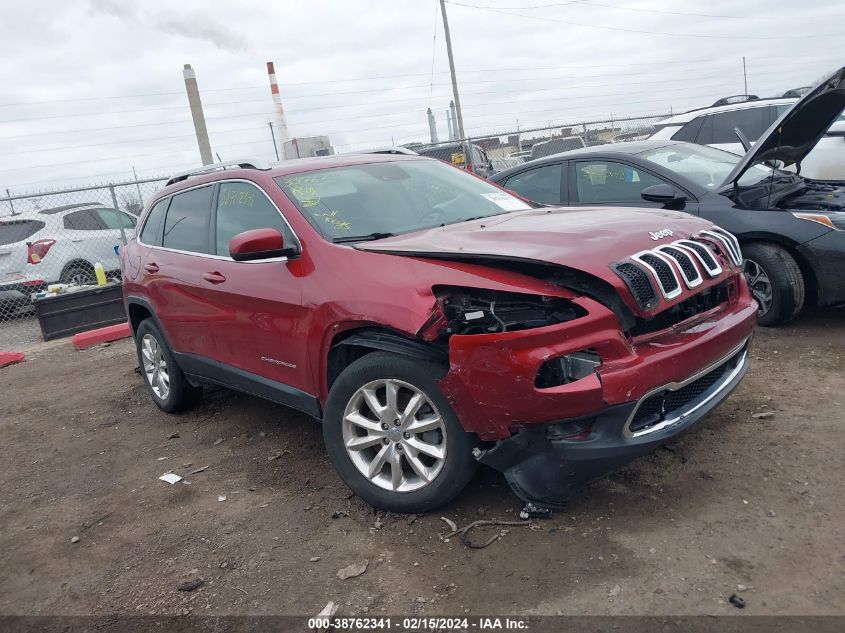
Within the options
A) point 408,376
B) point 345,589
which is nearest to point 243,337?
point 408,376

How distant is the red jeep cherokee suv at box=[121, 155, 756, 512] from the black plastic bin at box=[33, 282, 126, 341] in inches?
224

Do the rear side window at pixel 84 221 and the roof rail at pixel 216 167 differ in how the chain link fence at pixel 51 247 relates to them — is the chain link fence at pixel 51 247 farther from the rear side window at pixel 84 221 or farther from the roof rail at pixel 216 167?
the roof rail at pixel 216 167

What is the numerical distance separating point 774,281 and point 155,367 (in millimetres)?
4761

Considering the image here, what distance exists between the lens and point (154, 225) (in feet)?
16.9

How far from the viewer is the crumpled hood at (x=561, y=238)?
280 cm

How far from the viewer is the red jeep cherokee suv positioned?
2725mm

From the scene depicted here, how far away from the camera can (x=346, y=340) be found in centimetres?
330

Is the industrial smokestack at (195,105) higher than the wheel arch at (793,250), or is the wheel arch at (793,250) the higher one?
the industrial smokestack at (195,105)

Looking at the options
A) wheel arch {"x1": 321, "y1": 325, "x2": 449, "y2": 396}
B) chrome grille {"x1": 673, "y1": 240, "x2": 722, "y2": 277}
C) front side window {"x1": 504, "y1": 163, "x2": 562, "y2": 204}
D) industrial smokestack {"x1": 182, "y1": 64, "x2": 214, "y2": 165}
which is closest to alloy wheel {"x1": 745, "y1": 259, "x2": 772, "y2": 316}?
front side window {"x1": 504, "y1": 163, "x2": 562, "y2": 204}

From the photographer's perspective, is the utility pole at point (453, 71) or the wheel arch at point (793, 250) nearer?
the wheel arch at point (793, 250)

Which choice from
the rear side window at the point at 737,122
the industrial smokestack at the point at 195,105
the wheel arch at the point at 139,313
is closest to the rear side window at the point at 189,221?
the wheel arch at the point at 139,313

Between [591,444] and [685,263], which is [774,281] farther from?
[591,444]

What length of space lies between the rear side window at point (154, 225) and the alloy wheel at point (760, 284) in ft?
14.4

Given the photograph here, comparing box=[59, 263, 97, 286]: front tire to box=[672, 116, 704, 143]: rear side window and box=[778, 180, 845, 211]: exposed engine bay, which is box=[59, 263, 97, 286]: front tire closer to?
box=[672, 116, 704, 143]: rear side window
